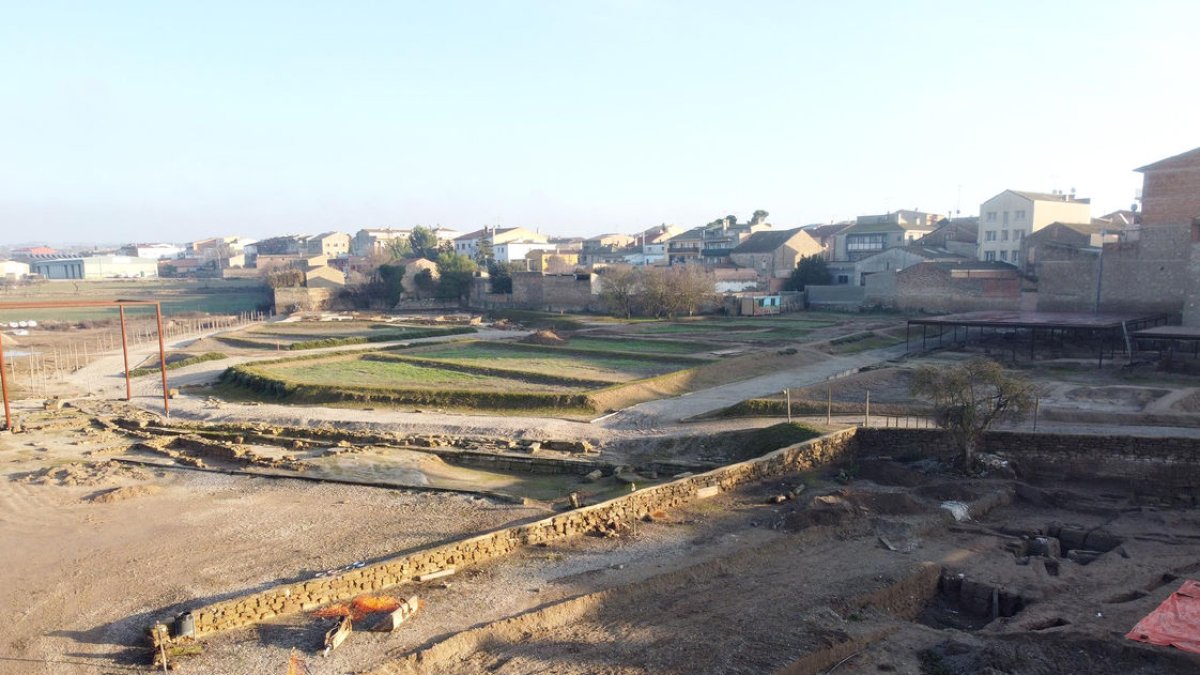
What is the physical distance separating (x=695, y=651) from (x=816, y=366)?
25315 mm

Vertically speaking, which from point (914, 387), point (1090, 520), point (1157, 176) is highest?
point (1157, 176)

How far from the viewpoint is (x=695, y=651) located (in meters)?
10.4

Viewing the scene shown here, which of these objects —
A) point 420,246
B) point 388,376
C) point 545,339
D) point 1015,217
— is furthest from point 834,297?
point 420,246

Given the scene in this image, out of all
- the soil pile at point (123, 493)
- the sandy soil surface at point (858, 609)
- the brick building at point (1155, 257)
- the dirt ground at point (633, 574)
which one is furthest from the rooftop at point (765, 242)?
the soil pile at point (123, 493)

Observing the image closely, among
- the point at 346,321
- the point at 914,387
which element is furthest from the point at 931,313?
the point at 346,321

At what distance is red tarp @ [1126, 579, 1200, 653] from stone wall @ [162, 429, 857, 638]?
8.29 metres

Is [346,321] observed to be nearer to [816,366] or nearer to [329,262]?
[816,366]

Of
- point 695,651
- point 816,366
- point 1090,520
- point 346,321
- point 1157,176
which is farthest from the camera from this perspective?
point 346,321

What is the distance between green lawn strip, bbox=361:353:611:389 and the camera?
1205 inches

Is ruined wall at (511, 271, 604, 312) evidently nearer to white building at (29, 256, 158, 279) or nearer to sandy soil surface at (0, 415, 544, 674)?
sandy soil surface at (0, 415, 544, 674)

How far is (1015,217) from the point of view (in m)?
59.2

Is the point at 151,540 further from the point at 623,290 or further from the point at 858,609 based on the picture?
the point at 623,290

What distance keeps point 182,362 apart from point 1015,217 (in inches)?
2239

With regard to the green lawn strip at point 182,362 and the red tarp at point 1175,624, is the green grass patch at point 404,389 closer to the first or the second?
the green lawn strip at point 182,362
